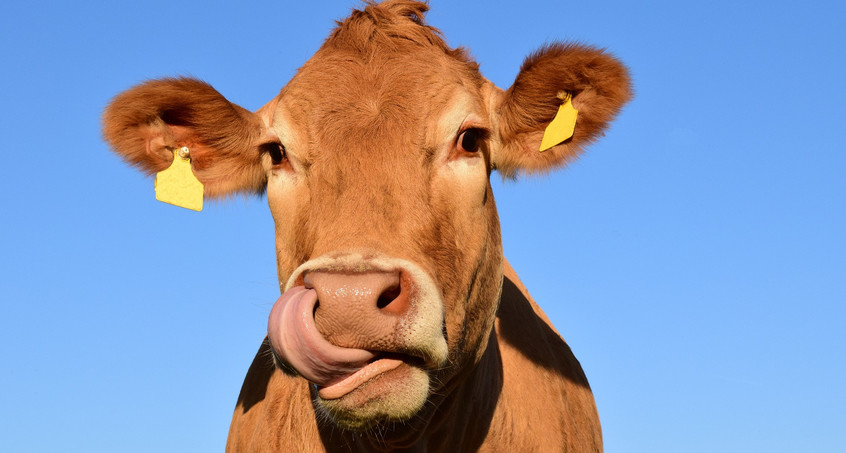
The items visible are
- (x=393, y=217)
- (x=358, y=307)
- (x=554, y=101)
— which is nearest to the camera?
(x=358, y=307)

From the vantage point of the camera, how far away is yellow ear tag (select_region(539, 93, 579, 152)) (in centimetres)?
472

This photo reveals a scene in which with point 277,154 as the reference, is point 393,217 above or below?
below

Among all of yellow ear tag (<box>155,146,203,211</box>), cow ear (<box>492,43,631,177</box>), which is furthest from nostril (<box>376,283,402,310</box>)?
yellow ear tag (<box>155,146,203,211</box>)

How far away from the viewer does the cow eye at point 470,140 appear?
13.6ft

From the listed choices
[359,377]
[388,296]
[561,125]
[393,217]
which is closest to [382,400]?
[359,377]

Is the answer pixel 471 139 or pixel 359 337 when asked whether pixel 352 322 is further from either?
pixel 471 139

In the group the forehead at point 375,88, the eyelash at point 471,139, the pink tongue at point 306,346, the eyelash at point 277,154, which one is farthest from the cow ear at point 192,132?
the pink tongue at point 306,346

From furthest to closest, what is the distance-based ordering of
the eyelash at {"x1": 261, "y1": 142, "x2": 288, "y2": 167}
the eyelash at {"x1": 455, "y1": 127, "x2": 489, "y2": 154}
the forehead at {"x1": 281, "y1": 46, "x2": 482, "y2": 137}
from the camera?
the eyelash at {"x1": 261, "y1": 142, "x2": 288, "y2": 167}
the eyelash at {"x1": 455, "y1": 127, "x2": 489, "y2": 154}
the forehead at {"x1": 281, "y1": 46, "x2": 482, "y2": 137}

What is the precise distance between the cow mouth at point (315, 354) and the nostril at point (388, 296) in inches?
7.3

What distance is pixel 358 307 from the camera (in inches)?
119

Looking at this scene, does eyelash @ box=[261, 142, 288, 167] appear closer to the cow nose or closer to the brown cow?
the brown cow

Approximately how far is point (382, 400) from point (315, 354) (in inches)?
13.3

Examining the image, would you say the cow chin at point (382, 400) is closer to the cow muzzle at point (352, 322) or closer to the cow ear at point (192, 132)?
the cow muzzle at point (352, 322)

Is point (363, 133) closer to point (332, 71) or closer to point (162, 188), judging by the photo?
point (332, 71)
